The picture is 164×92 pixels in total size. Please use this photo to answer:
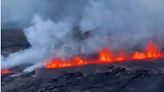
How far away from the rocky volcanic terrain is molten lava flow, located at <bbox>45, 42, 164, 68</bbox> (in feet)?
5.79

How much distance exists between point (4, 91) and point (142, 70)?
10.3m

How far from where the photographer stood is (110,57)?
40.0 m

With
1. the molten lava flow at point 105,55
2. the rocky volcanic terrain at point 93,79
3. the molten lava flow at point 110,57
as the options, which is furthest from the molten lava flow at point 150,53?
the rocky volcanic terrain at point 93,79

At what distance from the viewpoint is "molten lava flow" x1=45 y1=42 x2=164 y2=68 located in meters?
38.3

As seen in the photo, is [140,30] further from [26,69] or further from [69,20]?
[26,69]

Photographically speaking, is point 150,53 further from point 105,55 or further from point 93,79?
point 93,79

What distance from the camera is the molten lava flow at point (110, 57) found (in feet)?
126

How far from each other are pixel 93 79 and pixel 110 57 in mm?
7301

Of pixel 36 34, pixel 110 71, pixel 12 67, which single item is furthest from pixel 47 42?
pixel 110 71

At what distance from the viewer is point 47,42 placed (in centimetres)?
4147

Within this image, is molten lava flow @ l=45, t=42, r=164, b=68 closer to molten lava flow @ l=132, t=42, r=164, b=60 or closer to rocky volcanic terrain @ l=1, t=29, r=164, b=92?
molten lava flow @ l=132, t=42, r=164, b=60

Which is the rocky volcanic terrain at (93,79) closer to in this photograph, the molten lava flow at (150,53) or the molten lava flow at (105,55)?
the molten lava flow at (150,53)

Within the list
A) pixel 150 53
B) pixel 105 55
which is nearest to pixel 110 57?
pixel 105 55

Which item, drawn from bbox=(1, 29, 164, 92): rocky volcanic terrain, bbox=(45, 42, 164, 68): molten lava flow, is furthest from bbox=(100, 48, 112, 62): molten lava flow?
bbox=(1, 29, 164, 92): rocky volcanic terrain
